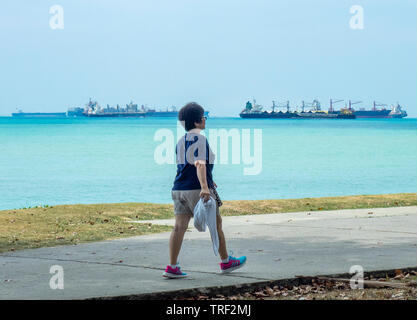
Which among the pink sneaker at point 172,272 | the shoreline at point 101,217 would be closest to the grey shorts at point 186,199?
the pink sneaker at point 172,272

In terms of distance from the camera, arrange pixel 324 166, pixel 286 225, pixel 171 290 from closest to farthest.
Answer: pixel 171 290, pixel 286 225, pixel 324 166

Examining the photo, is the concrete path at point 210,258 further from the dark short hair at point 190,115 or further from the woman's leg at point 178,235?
the dark short hair at point 190,115

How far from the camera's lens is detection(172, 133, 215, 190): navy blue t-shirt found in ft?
25.7

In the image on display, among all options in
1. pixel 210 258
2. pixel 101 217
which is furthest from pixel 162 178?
pixel 210 258

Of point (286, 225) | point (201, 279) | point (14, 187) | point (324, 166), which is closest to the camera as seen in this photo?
point (201, 279)

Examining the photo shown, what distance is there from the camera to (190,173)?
26.1ft

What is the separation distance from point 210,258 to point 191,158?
1841 millimetres

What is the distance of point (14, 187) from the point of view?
42.6 metres

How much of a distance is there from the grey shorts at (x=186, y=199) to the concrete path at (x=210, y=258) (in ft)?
2.30

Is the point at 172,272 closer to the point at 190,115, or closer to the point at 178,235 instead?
the point at 178,235

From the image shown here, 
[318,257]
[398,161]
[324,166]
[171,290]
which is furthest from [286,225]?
[398,161]
